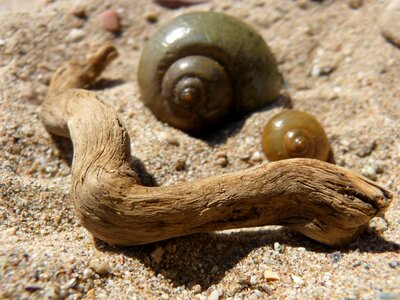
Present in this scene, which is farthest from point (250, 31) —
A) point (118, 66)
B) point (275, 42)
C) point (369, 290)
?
point (369, 290)

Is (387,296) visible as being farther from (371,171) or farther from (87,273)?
(87,273)

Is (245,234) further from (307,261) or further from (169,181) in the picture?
(169,181)

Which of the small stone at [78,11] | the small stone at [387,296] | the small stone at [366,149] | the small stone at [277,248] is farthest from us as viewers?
the small stone at [78,11]

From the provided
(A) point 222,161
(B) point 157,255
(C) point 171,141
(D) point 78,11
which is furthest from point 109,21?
(B) point 157,255

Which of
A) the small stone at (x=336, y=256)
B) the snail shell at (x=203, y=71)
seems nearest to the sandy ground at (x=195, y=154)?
the small stone at (x=336, y=256)

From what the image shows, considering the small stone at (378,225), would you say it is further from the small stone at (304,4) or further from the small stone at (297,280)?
the small stone at (304,4)

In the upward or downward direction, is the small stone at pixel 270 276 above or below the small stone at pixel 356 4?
below

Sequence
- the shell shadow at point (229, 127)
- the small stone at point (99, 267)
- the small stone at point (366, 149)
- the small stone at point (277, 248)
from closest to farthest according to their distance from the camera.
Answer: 1. the small stone at point (99, 267)
2. the small stone at point (277, 248)
3. the small stone at point (366, 149)
4. the shell shadow at point (229, 127)
